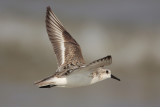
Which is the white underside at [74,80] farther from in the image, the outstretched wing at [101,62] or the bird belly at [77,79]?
the outstretched wing at [101,62]

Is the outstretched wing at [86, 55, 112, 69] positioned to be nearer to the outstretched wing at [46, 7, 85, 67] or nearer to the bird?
the bird

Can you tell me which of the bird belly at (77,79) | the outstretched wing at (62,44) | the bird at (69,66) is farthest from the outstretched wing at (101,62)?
the outstretched wing at (62,44)

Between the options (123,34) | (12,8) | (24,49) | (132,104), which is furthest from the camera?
(12,8)

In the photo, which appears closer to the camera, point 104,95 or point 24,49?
point 104,95

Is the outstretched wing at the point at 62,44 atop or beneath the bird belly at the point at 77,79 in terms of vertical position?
atop

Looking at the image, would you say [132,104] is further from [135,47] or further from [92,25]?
[92,25]

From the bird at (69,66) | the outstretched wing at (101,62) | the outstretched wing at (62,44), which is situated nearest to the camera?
the outstretched wing at (101,62)

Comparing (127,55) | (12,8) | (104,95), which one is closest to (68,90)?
(104,95)

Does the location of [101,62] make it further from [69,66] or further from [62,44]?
[62,44]

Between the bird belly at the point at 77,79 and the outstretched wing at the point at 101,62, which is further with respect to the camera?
the bird belly at the point at 77,79
